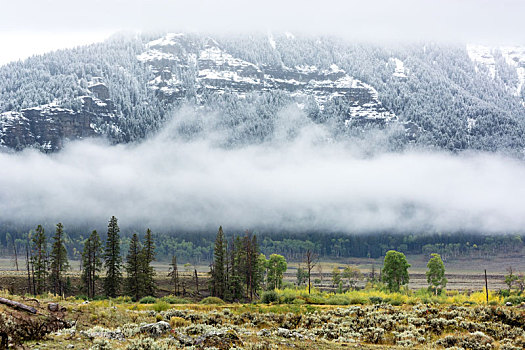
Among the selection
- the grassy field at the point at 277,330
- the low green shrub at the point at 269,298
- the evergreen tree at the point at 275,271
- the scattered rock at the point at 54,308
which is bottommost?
the evergreen tree at the point at 275,271

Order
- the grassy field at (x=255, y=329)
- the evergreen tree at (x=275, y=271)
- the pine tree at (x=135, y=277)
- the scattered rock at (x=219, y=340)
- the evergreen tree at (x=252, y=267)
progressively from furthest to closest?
the evergreen tree at (x=275, y=271)
the evergreen tree at (x=252, y=267)
the pine tree at (x=135, y=277)
the scattered rock at (x=219, y=340)
the grassy field at (x=255, y=329)

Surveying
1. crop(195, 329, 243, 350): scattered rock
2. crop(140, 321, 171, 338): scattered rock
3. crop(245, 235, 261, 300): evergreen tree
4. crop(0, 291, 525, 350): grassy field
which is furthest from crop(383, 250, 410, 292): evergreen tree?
crop(195, 329, 243, 350): scattered rock

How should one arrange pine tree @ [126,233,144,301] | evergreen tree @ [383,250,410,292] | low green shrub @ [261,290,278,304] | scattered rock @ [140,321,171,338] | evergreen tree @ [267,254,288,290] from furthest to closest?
evergreen tree @ [267,254,288,290] → evergreen tree @ [383,250,410,292] → pine tree @ [126,233,144,301] → low green shrub @ [261,290,278,304] → scattered rock @ [140,321,171,338]

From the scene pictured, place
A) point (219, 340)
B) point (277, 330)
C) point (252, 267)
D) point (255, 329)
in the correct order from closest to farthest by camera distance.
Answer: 1. point (219, 340)
2. point (277, 330)
3. point (255, 329)
4. point (252, 267)

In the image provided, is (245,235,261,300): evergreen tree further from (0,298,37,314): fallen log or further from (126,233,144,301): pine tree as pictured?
(0,298,37,314): fallen log

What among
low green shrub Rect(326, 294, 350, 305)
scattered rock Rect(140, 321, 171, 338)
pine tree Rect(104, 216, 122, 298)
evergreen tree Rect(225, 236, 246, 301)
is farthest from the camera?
evergreen tree Rect(225, 236, 246, 301)

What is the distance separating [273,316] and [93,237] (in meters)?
57.6

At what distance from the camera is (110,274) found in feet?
234

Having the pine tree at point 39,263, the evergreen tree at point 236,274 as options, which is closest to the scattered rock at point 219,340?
the evergreen tree at point 236,274

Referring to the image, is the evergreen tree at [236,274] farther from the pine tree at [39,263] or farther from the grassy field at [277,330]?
the grassy field at [277,330]

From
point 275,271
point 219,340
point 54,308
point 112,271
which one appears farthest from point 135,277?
point 219,340

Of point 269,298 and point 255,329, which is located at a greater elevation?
point 255,329

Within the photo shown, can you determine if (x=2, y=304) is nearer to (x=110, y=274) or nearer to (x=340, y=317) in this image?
(x=340, y=317)

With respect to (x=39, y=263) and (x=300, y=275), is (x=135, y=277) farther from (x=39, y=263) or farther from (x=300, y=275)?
(x=300, y=275)
